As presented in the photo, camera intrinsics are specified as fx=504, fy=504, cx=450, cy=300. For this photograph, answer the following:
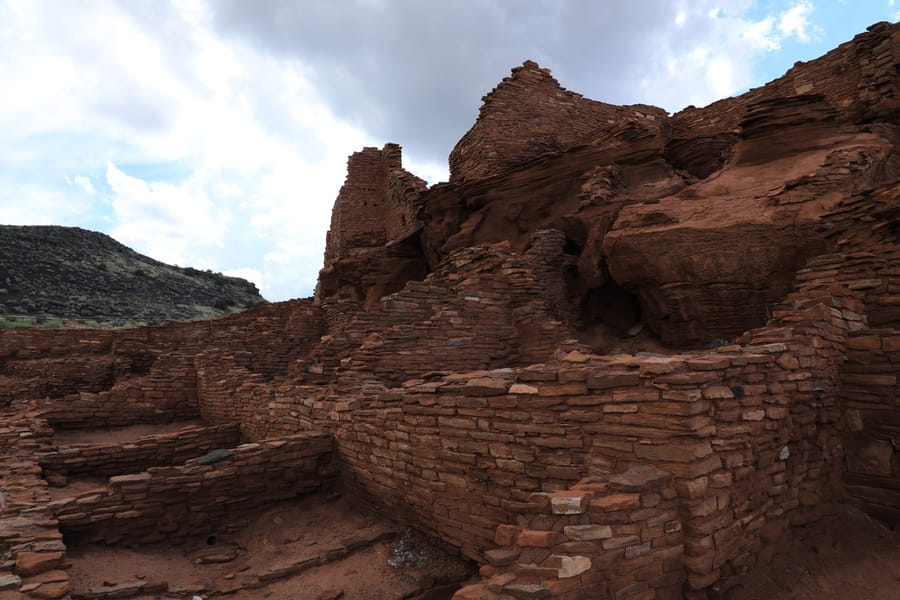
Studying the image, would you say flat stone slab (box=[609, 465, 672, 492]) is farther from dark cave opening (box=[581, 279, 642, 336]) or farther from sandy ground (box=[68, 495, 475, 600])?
dark cave opening (box=[581, 279, 642, 336])

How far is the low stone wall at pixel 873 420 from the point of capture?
4.48 meters

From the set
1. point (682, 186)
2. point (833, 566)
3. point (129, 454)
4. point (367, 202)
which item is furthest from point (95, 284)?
point (833, 566)

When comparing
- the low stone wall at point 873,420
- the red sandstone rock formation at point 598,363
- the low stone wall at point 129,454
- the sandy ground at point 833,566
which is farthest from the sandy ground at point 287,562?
the low stone wall at point 873,420

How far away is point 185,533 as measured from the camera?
625 centimetres

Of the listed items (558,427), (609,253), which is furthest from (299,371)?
(558,427)

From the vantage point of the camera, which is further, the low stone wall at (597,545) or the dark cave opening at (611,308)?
the dark cave opening at (611,308)

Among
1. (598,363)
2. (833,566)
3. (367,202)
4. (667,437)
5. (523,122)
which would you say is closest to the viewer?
(667,437)

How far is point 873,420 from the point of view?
184 inches

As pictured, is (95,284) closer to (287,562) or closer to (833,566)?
(287,562)

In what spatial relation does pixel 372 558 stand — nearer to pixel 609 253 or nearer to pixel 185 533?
pixel 185 533

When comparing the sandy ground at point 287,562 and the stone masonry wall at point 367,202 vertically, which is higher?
the stone masonry wall at point 367,202

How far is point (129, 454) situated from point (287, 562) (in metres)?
4.71

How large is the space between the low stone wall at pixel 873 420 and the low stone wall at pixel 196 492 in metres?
6.05

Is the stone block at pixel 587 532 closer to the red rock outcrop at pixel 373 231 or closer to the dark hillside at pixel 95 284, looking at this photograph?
the red rock outcrop at pixel 373 231
